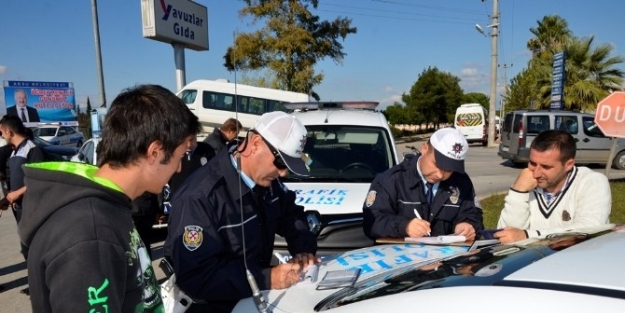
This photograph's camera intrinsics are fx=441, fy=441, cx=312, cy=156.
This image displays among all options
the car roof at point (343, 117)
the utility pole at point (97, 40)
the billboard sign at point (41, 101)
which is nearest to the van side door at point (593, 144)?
the car roof at point (343, 117)

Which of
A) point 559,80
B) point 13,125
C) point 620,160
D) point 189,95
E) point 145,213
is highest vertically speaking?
point 559,80

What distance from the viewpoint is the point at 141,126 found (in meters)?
1.24

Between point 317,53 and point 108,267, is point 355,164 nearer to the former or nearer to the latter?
point 108,267

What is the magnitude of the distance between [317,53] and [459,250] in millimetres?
20090

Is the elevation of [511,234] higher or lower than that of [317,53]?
lower

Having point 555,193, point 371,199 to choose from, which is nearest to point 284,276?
point 371,199

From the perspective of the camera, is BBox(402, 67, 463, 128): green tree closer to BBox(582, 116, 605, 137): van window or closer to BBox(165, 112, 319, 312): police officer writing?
BBox(582, 116, 605, 137): van window

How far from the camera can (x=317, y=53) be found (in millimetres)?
21500

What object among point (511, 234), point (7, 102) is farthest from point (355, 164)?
point (7, 102)

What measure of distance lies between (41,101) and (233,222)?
31820 millimetres

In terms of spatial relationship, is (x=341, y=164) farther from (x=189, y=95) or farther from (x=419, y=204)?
(x=189, y=95)

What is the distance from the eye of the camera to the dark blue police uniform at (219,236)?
6.11ft

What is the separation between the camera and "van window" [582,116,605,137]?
14.1 m

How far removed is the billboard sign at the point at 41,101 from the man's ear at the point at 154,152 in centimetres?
3096
